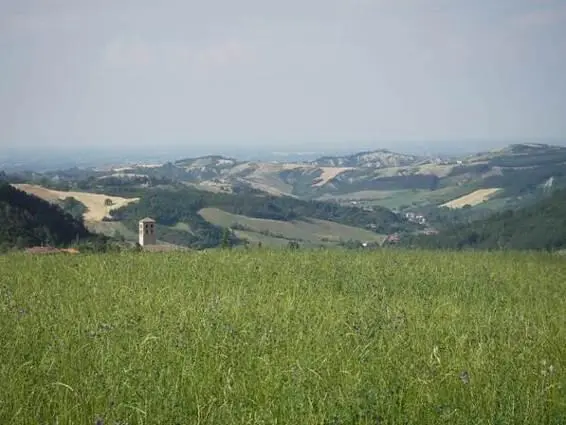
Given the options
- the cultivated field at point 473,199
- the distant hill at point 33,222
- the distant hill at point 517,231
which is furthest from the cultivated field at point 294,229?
the cultivated field at point 473,199

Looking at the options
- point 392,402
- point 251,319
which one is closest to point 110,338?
point 251,319

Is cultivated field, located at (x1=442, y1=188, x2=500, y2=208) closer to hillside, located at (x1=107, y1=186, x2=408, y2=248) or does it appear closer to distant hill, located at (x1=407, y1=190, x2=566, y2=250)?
hillside, located at (x1=107, y1=186, x2=408, y2=248)

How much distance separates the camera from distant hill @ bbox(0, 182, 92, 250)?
155 ft

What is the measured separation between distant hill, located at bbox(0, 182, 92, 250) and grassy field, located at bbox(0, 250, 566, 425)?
122 ft

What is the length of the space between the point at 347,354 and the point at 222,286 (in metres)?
4.23

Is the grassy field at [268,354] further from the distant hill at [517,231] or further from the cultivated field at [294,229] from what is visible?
the cultivated field at [294,229]

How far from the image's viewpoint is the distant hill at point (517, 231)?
73875mm

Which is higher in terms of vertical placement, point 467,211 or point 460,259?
point 460,259

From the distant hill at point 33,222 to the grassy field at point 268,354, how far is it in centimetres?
3725

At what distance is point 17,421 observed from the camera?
165 inches

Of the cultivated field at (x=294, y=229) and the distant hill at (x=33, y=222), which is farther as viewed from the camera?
the cultivated field at (x=294, y=229)

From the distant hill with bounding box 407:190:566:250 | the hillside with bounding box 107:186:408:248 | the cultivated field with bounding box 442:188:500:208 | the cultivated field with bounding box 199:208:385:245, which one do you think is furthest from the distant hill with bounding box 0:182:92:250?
the cultivated field with bounding box 442:188:500:208

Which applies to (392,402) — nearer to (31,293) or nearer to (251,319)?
(251,319)

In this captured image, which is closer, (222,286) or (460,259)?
(222,286)
